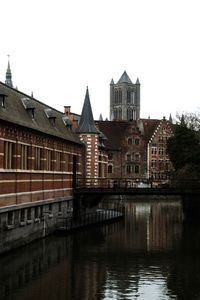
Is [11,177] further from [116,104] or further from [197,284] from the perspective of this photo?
[116,104]

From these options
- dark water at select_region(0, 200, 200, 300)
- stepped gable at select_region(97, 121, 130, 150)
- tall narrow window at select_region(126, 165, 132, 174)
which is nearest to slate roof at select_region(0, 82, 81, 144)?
dark water at select_region(0, 200, 200, 300)

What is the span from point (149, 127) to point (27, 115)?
7092cm

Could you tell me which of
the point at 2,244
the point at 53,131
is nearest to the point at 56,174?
the point at 53,131

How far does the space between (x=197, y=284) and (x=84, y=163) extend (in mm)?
30921

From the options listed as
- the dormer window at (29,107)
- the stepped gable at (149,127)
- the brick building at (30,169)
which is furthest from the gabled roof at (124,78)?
the dormer window at (29,107)

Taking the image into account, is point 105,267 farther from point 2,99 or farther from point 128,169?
point 128,169

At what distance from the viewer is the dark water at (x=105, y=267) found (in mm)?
21859

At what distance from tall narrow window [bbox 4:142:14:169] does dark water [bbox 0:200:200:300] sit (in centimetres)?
483

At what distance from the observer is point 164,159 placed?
10425 cm

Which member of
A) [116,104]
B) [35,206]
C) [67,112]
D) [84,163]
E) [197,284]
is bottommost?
[197,284]

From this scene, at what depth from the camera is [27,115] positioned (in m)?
36.6

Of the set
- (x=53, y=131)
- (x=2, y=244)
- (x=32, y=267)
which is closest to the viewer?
(x=32, y=267)

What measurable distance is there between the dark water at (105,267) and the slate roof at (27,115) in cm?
741

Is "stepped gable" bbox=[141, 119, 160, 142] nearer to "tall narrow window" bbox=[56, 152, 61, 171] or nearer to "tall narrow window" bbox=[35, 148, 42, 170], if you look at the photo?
"tall narrow window" bbox=[56, 152, 61, 171]
